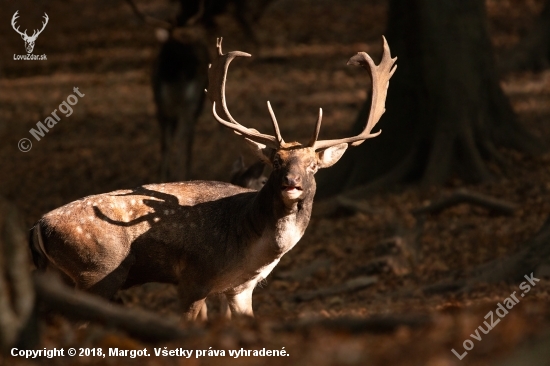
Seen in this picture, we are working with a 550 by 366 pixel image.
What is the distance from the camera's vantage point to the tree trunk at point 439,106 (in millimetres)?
12102

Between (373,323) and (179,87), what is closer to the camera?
(373,323)

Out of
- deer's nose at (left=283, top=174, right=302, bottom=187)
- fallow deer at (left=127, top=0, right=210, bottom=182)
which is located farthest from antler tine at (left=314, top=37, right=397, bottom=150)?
fallow deer at (left=127, top=0, right=210, bottom=182)

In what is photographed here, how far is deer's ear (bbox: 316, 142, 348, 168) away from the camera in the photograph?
728 cm

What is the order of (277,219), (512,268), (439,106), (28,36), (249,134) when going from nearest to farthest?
(277,219), (249,134), (512,268), (439,106), (28,36)

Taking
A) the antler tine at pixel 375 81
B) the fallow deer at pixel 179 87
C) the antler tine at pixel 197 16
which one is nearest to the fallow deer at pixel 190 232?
the antler tine at pixel 375 81

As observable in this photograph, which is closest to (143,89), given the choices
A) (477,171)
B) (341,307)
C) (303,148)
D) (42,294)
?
(477,171)

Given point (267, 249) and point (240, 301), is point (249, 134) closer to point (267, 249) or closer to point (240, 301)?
point (267, 249)

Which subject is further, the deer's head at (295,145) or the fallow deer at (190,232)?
the fallow deer at (190,232)

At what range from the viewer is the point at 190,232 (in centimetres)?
730

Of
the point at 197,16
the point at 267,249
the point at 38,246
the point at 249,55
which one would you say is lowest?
the point at 267,249

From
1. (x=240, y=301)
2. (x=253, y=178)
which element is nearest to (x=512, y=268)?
(x=253, y=178)

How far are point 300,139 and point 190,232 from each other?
25.5 feet

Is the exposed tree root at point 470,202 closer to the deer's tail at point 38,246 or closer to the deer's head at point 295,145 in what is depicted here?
the deer's head at point 295,145

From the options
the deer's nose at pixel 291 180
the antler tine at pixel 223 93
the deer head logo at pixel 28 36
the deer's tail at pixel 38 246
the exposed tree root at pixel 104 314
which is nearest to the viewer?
the exposed tree root at pixel 104 314
